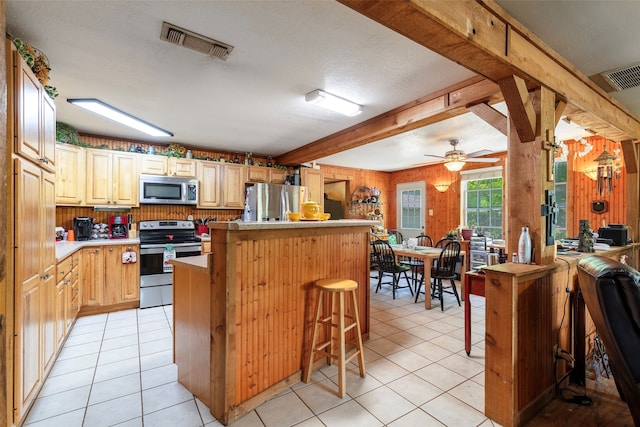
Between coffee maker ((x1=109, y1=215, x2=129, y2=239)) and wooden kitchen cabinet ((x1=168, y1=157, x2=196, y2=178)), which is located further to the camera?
wooden kitchen cabinet ((x1=168, y1=157, x2=196, y2=178))

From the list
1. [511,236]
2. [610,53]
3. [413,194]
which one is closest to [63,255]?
[511,236]

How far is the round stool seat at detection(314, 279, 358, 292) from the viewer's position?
6.91 ft

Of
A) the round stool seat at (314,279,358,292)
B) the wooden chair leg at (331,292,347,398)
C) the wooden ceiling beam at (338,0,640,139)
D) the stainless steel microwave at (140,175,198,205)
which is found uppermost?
the wooden ceiling beam at (338,0,640,139)

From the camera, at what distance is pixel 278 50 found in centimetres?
214

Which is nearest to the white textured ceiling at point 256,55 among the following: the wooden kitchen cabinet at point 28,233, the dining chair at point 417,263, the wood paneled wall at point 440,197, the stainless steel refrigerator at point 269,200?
the wooden kitchen cabinet at point 28,233

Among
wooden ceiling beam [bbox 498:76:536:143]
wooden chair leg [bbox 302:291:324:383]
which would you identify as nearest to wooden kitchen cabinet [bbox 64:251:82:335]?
wooden chair leg [bbox 302:291:324:383]

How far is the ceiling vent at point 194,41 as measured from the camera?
6.22 ft

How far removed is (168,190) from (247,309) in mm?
3393

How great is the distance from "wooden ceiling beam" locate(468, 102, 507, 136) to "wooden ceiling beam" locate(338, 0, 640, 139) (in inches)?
15.2

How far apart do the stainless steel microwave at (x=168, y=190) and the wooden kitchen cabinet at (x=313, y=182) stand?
78.7 inches

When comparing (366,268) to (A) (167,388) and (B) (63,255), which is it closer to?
(A) (167,388)

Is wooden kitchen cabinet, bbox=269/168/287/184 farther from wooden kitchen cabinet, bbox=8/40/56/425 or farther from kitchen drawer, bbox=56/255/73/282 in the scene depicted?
wooden kitchen cabinet, bbox=8/40/56/425

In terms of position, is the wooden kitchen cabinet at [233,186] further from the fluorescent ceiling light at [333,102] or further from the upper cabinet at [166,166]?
the fluorescent ceiling light at [333,102]

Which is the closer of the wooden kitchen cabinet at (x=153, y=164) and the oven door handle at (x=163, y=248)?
the oven door handle at (x=163, y=248)
